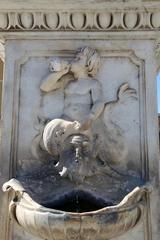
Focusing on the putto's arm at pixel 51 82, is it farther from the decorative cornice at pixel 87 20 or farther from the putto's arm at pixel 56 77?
the decorative cornice at pixel 87 20

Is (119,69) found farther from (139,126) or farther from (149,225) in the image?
(149,225)

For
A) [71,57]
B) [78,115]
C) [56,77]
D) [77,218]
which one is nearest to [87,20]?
[71,57]

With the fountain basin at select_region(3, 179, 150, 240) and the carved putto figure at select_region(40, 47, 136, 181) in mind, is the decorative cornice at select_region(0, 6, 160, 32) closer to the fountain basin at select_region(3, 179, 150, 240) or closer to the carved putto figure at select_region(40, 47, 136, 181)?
the carved putto figure at select_region(40, 47, 136, 181)

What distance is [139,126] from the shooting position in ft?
17.5

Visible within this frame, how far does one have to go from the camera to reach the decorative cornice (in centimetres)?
549

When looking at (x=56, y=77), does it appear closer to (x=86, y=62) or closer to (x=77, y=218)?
(x=86, y=62)

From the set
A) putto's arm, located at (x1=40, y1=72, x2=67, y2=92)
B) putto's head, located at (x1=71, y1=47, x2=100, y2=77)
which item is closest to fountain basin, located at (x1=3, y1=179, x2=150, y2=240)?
putto's arm, located at (x1=40, y1=72, x2=67, y2=92)

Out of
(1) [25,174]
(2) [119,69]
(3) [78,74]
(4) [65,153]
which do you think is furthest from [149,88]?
(1) [25,174]

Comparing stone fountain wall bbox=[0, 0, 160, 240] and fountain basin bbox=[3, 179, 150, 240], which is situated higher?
stone fountain wall bbox=[0, 0, 160, 240]

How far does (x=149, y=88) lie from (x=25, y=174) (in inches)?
58.9

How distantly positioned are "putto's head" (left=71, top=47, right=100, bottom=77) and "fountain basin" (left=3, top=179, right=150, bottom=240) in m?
1.30

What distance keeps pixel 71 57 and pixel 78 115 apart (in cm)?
66

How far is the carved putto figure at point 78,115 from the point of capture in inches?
199

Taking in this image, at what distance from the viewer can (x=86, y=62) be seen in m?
5.42
